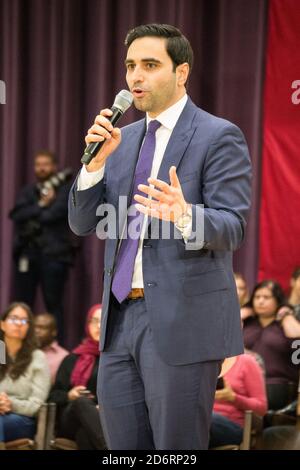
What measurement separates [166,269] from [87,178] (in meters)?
0.38

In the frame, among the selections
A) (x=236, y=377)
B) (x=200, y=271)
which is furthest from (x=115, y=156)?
(x=236, y=377)

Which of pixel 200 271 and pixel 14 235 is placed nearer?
pixel 200 271

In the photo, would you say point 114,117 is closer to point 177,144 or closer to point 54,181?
point 177,144

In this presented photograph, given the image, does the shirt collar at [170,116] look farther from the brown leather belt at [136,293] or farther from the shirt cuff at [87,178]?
the brown leather belt at [136,293]

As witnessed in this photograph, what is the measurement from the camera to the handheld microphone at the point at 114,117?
2.39 m

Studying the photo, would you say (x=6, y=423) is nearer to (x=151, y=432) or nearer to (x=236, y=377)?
(x=236, y=377)

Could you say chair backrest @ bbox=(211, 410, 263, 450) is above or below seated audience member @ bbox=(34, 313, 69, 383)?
below

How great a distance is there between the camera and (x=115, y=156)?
2.65m

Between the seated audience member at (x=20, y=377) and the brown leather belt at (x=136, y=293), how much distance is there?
2421 mm

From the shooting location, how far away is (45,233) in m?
6.57

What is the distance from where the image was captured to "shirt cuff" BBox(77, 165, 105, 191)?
8.22 ft

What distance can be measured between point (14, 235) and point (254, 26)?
2.59 metres

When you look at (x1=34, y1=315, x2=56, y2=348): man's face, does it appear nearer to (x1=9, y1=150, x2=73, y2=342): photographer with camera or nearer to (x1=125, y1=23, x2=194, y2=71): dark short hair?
(x1=9, y1=150, x2=73, y2=342): photographer with camera

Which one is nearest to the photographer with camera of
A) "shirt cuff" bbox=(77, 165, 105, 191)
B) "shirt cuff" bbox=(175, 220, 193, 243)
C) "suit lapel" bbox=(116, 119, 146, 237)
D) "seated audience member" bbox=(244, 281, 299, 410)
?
"seated audience member" bbox=(244, 281, 299, 410)
